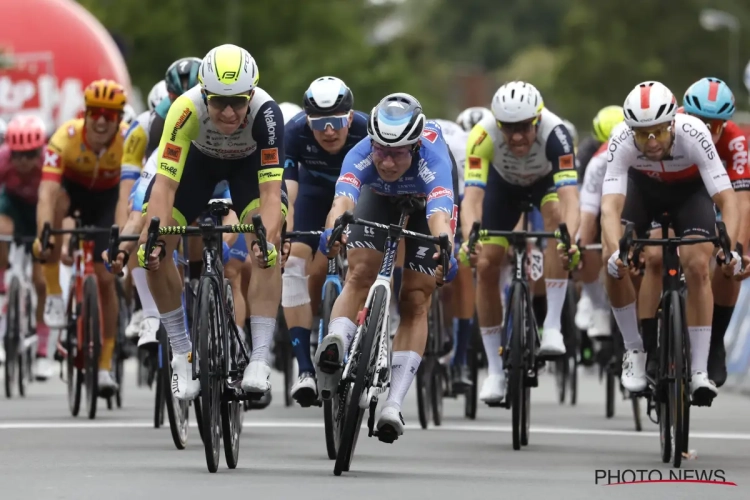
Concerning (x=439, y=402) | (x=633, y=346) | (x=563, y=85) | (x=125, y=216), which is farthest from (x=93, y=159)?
(x=563, y=85)

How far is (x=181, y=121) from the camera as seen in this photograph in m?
11.2

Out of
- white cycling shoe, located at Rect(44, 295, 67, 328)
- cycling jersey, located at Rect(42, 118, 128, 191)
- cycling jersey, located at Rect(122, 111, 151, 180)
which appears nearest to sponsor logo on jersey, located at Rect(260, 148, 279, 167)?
cycling jersey, located at Rect(122, 111, 151, 180)

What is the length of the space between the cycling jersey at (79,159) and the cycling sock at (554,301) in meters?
3.57

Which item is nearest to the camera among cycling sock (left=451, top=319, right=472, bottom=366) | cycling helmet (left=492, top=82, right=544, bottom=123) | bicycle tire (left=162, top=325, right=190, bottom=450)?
bicycle tire (left=162, top=325, right=190, bottom=450)

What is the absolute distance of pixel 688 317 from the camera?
12.0m

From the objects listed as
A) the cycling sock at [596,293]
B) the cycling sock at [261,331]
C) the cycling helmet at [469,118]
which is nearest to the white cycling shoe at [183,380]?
the cycling sock at [261,331]

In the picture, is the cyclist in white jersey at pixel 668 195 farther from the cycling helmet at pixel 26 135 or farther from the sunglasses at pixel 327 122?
the cycling helmet at pixel 26 135

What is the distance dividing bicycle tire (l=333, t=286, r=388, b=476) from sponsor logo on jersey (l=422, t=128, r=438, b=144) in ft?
4.09

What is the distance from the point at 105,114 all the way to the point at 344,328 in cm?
503

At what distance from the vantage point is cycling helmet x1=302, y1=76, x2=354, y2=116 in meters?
13.3

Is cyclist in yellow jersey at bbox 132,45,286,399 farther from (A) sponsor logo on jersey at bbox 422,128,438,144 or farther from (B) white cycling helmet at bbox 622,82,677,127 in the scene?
(B) white cycling helmet at bbox 622,82,677,127

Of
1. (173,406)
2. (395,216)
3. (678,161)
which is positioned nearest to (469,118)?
(678,161)

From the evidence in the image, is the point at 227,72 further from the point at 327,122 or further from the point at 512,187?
the point at 512,187

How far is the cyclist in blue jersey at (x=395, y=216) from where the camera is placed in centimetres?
1096
